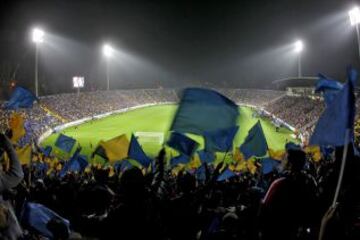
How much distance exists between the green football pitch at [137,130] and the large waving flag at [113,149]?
19372 millimetres

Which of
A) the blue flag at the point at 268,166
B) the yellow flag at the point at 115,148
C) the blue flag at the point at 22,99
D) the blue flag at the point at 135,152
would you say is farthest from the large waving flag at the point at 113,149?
the blue flag at the point at 268,166

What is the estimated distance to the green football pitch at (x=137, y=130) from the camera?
122ft

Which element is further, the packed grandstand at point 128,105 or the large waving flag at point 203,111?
the packed grandstand at point 128,105

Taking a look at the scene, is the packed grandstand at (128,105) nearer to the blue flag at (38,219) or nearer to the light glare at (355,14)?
the light glare at (355,14)

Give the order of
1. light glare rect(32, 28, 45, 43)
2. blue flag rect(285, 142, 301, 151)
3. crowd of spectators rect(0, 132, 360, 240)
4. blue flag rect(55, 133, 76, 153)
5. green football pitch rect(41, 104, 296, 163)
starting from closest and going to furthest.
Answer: crowd of spectators rect(0, 132, 360, 240) < blue flag rect(285, 142, 301, 151) < blue flag rect(55, 133, 76, 153) < green football pitch rect(41, 104, 296, 163) < light glare rect(32, 28, 45, 43)

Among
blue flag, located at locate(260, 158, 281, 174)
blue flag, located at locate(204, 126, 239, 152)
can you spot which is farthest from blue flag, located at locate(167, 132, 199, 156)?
blue flag, located at locate(260, 158, 281, 174)

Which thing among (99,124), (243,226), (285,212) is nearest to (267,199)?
(285,212)

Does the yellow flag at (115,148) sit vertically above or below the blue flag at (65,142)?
above

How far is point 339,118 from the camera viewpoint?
12.5 ft

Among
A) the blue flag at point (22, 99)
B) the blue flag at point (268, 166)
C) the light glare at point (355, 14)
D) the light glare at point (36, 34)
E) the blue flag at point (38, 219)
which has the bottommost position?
the blue flag at point (268, 166)

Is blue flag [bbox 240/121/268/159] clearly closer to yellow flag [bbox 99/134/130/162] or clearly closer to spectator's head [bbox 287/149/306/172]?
yellow flag [bbox 99/134/130/162]

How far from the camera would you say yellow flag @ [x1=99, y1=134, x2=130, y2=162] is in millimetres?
10766

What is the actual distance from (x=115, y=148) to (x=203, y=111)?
6.17m

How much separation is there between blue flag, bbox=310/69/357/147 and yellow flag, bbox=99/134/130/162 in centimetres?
726
